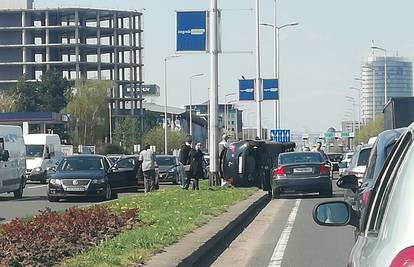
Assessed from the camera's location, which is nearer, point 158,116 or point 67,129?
point 67,129

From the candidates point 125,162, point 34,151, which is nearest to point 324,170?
point 125,162

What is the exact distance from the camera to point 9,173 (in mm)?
31844

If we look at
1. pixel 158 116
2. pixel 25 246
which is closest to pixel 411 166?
pixel 25 246

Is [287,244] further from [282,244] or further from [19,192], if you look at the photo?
[19,192]

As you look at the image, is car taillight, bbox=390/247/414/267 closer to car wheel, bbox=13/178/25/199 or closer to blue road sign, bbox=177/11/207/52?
blue road sign, bbox=177/11/207/52

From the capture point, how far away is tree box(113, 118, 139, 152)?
12000 centimetres

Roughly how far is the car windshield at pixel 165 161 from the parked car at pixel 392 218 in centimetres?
4481

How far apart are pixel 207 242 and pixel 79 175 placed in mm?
16444

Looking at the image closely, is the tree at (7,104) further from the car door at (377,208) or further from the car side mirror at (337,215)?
the car door at (377,208)

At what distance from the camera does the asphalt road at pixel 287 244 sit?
553 inches

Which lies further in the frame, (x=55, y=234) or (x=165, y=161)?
(x=165, y=161)

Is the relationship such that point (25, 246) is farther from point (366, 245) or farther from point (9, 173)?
point (9, 173)

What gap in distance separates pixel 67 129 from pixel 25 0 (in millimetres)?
33005

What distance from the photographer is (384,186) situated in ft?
15.6
